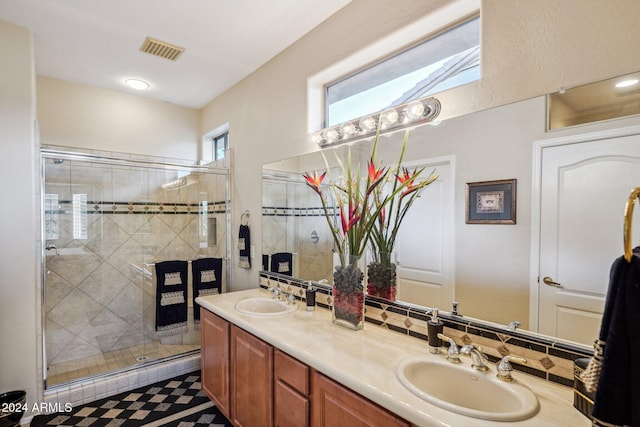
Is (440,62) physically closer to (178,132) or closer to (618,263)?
(618,263)

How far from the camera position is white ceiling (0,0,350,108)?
202cm

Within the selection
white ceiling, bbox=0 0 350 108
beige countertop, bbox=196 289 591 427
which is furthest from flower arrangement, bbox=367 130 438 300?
white ceiling, bbox=0 0 350 108

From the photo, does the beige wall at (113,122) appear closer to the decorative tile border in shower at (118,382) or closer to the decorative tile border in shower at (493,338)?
the decorative tile border in shower at (118,382)

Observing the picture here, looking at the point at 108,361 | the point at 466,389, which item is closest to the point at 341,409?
the point at 466,389

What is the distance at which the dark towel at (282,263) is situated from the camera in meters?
2.49

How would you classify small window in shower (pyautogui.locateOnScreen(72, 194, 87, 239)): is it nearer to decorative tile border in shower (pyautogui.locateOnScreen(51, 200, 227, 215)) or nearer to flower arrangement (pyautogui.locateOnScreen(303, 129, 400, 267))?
decorative tile border in shower (pyautogui.locateOnScreen(51, 200, 227, 215))

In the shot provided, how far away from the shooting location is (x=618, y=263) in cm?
77

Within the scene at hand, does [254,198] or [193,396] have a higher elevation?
[254,198]

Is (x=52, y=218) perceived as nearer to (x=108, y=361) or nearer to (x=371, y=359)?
(x=108, y=361)

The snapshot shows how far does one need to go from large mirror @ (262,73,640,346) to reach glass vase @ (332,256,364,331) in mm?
216

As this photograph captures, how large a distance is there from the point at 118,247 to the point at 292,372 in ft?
8.51

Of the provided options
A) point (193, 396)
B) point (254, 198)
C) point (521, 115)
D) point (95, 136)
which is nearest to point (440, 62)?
point (521, 115)

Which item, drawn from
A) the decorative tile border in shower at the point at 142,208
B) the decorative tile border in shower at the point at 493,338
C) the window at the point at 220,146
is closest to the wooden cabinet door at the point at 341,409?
the decorative tile border in shower at the point at 493,338

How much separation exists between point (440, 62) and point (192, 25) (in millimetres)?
1688
